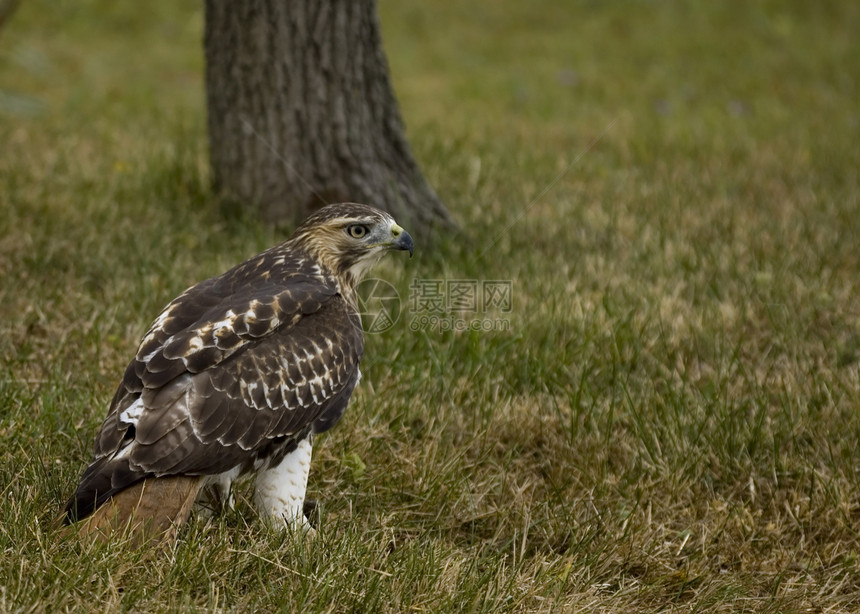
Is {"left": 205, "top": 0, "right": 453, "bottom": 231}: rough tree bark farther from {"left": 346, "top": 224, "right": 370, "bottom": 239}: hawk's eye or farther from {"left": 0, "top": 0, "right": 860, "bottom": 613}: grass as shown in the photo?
{"left": 346, "top": 224, "right": 370, "bottom": 239}: hawk's eye

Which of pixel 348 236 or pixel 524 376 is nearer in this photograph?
pixel 348 236

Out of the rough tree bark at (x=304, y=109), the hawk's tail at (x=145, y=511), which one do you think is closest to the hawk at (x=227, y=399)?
the hawk's tail at (x=145, y=511)

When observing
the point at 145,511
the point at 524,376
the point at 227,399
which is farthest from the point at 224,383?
the point at 524,376

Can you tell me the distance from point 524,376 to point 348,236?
1.25 meters

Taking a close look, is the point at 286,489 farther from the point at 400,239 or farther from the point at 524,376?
the point at 524,376

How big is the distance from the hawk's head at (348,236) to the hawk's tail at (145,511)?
47.3 inches

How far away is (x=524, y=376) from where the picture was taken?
4793 millimetres

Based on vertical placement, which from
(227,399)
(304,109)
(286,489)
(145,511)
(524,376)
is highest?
(304,109)

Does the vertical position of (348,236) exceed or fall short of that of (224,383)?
it exceeds it

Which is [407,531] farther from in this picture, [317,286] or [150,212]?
[150,212]

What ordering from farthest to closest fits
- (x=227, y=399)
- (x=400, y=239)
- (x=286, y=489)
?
(x=400, y=239) < (x=286, y=489) < (x=227, y=399)

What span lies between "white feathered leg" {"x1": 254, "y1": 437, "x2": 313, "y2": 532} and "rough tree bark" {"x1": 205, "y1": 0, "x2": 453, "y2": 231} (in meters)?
2.75

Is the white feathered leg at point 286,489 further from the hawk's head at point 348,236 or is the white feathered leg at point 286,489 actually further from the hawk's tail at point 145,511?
the hawk's head at point 348,236

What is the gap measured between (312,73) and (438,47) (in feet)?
22.4
